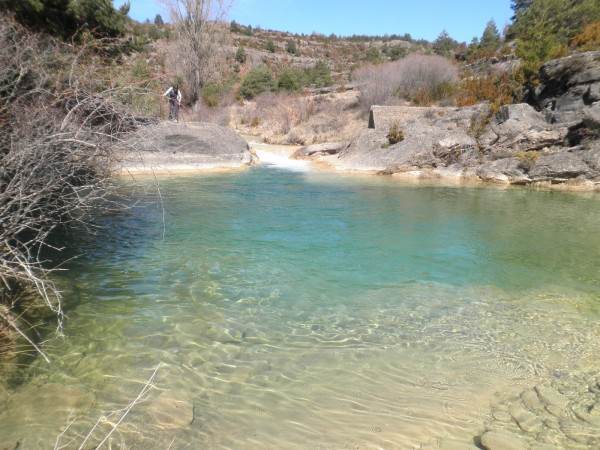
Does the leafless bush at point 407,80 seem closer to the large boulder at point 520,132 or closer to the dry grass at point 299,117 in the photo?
the dry grass at point 299,117

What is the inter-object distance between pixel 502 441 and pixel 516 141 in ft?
54.9

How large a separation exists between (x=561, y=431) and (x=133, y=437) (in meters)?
3.15

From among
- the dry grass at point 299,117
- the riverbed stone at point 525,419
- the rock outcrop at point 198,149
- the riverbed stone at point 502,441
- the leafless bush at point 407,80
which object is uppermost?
the leafless bush at point 407,80

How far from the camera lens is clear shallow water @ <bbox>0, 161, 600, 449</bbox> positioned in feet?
10.6

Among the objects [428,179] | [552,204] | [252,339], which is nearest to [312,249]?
[252,339]

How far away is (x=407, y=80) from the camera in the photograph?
1073 inches

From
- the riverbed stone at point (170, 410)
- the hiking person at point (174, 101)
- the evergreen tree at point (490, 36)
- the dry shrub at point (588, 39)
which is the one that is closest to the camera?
the riverbed stone at point (170, 410)

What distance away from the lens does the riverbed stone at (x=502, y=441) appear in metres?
3.01

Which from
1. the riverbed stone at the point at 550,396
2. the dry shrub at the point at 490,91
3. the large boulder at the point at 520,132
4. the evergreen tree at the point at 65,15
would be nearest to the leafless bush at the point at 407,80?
the dry shrub at the point at 490,91

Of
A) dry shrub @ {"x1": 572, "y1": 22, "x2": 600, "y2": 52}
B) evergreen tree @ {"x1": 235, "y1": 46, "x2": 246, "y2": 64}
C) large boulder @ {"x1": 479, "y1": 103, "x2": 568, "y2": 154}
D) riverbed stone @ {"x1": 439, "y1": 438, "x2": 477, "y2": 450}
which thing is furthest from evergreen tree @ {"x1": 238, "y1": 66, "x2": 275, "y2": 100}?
riverbed stone @ {"x1": 439, "y1": 438, "x2": 477, "y2": 450}

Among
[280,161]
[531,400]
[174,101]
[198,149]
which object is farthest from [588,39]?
[531,400]

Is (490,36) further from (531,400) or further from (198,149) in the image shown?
(531,400)

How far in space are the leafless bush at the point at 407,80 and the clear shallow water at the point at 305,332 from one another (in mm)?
19517

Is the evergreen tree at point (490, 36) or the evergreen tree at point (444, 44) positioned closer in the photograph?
the evergreen tree at point (490, 36)
